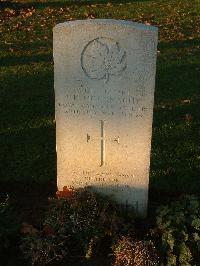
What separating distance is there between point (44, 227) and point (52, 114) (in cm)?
294

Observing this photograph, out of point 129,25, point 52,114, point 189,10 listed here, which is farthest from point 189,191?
point 189,10

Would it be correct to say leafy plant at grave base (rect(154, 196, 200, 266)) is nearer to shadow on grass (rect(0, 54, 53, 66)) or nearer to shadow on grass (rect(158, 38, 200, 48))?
shadow on grass (rect(0, 54, 53, 66))

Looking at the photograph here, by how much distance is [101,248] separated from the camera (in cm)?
454

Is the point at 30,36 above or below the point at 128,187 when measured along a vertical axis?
above

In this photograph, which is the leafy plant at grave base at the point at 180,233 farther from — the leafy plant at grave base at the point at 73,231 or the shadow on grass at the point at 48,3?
the shadow on grass at the point at 48,3

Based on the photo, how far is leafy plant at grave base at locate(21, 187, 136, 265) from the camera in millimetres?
4352

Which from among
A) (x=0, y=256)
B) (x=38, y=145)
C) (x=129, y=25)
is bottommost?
(x=0, y=256)

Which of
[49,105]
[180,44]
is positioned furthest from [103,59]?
[180,44]

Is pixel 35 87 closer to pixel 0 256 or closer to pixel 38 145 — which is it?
pixel 38 145

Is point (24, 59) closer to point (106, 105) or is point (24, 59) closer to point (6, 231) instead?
point (106, 105)

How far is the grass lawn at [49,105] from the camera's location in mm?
5672

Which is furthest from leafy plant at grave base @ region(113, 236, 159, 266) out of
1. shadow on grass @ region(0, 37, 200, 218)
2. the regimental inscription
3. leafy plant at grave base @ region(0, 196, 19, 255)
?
the regimental inscription

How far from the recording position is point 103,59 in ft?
14.3

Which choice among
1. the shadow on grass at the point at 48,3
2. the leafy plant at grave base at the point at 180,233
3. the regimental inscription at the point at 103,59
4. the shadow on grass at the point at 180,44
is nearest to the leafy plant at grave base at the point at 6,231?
the leafy plant at grave base at the point at 180,233
